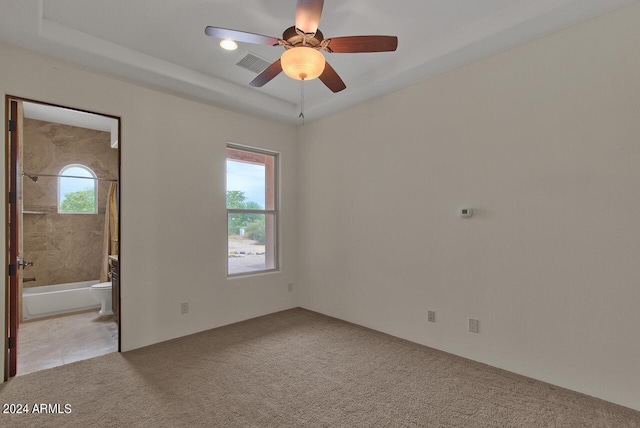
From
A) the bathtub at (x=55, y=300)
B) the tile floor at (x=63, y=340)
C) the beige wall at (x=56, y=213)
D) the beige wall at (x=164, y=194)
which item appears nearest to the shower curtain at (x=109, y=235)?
the beige wall at (x=56, y=213)

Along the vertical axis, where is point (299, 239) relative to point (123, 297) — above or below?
above

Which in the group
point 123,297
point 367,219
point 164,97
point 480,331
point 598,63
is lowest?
point 480,331

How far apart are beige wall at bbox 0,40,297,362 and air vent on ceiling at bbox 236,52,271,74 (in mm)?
874

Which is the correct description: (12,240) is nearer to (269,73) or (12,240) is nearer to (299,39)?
(269,73)

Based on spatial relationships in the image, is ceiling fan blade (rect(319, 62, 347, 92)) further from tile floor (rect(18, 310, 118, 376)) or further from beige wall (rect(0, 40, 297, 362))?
tile floor (rect(18, 310, 118, 376))

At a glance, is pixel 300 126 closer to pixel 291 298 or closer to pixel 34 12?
pixel 291 298

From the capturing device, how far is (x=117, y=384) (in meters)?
2.52

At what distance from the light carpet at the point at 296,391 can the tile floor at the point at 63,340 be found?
0.29 meters

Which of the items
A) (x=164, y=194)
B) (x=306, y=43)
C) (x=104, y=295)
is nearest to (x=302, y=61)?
(x=306, y=43)

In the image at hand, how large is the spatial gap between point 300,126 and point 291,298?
2677mm

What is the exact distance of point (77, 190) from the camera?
5.35 metres

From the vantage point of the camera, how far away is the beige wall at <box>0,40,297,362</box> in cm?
289

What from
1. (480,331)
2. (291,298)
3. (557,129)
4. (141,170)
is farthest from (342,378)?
(141,170)

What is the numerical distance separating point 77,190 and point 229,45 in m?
4.35
